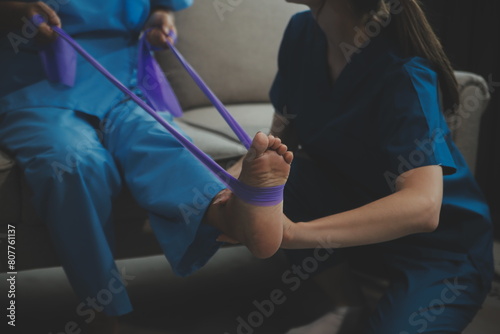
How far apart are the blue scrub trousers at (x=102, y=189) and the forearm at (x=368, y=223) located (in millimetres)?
173

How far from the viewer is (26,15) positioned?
3.84ft

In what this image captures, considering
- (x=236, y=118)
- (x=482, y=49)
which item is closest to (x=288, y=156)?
(x=236, y=118)

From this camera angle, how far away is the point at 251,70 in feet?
5.98

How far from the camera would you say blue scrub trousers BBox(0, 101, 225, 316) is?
1031 millimetres

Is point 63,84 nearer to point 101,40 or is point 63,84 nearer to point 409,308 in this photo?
point 101,40

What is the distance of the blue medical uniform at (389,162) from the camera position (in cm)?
102

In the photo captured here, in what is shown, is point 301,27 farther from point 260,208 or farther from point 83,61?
point 260,208

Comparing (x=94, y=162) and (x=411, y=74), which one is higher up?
(x=411, y=74)

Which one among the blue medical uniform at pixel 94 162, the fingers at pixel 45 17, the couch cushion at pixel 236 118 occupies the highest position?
the fingers at pixel 45 17

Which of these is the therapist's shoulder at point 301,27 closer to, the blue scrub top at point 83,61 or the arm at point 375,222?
the blue scrub top at point 83,61

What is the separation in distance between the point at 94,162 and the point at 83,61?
0.27 metres

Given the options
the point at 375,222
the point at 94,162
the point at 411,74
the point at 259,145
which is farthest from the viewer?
the point at 94,162

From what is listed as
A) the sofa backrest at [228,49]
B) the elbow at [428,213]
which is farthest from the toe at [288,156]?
the sofa backrest at [228,49]

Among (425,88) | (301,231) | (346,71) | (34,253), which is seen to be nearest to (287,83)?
(346,71)
